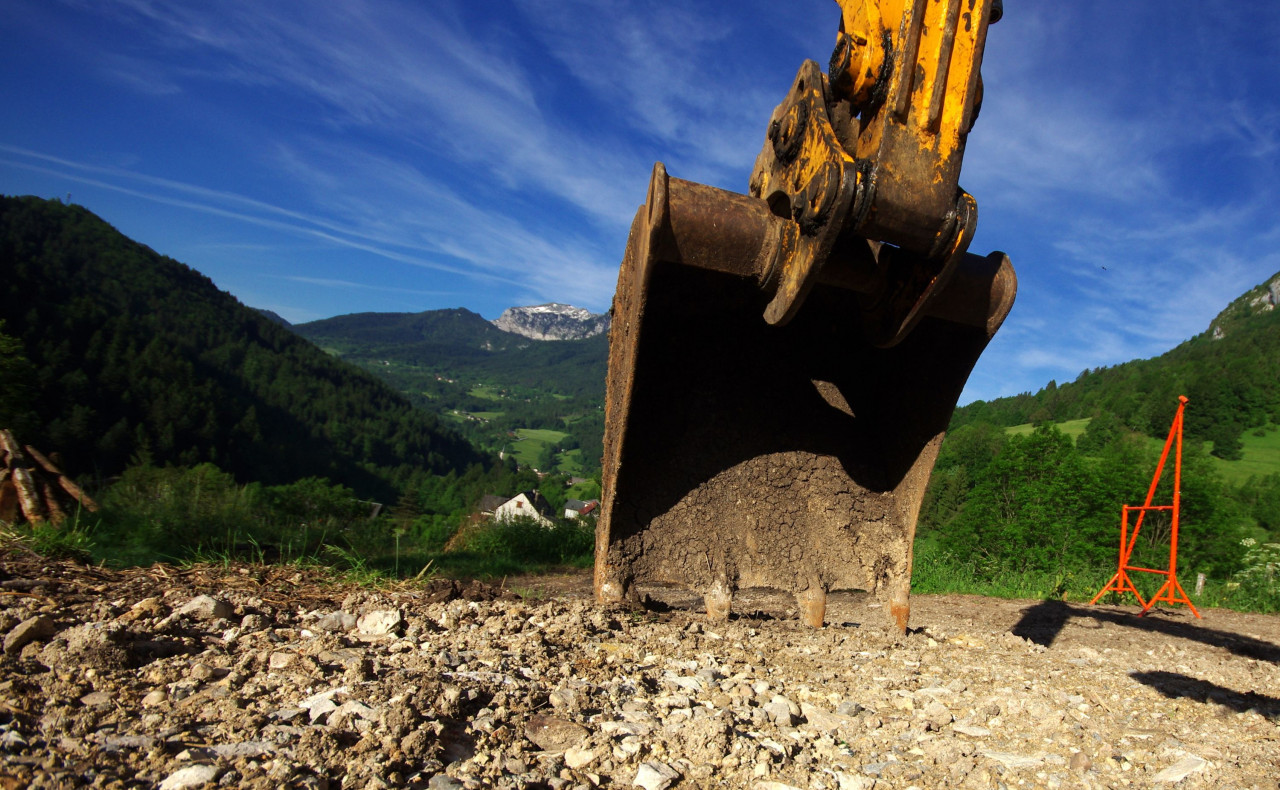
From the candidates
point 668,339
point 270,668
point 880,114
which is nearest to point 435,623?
point 270,668

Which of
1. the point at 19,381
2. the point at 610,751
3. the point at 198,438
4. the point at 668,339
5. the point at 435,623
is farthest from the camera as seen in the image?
the point at 198,438

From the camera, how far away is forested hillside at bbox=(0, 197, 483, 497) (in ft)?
120

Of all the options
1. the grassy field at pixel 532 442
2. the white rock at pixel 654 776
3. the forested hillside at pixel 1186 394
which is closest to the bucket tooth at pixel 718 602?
the white rock at pixel 654 776

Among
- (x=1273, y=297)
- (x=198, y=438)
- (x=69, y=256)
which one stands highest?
(x=1273, y=297)

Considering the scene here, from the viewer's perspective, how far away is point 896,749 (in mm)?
1828

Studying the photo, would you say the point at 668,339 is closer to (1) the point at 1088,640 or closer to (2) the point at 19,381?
(1) the point at 1088,640

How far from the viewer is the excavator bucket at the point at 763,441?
2887mm

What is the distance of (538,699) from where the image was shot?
6.27ft

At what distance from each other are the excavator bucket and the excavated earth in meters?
0.24

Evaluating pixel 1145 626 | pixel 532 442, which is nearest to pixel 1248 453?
pixel 1145 626

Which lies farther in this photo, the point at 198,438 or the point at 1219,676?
the point at 198,438

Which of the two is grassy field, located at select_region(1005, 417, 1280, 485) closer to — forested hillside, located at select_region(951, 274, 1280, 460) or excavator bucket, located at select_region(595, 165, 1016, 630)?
forested hillside, located at select_region(951, 274, 1280, 460)

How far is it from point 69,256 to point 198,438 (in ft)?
121

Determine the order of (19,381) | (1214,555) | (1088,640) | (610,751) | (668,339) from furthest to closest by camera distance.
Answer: (1214,555)
(19,381)
(1088,640)
(668,339)
(610,751)
